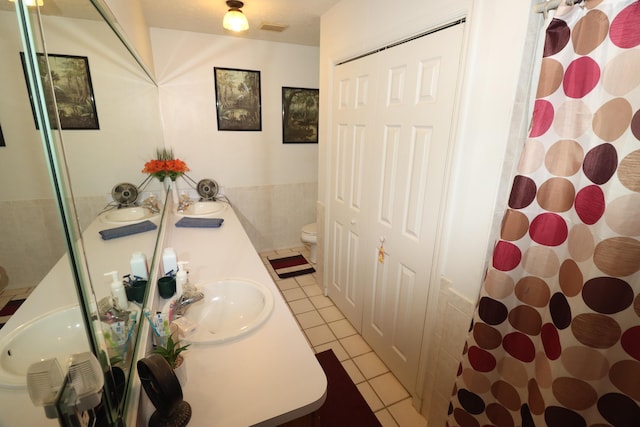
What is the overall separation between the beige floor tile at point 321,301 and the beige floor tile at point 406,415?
1.02 m

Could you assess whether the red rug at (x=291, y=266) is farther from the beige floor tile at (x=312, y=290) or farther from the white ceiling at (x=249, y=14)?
the white ceiling at (x=249, y=14)

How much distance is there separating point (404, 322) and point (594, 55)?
4.66 ft

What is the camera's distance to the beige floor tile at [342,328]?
2.22 metres

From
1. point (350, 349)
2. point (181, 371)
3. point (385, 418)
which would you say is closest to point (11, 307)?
point (181, 371)

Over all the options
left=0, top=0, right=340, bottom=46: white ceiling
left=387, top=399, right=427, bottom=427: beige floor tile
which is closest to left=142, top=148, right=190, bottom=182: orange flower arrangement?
left=0, top=0, right=340, bottom=46: white ceiling

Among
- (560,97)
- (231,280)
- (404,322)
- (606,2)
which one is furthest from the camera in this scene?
(404,322)

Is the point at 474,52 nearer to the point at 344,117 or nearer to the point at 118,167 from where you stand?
the point at 344,117

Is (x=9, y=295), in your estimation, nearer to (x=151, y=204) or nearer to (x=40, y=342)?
(x=40, y=342)

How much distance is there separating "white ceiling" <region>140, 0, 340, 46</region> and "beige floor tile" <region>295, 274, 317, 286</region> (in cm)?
233

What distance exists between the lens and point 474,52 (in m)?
1.10

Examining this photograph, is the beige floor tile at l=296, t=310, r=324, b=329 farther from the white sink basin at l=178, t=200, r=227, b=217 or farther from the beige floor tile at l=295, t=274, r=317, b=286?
the white sink basin at l=178, t=200, r=227, b=217

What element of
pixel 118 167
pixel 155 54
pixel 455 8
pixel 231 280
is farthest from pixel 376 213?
pixel 155 54

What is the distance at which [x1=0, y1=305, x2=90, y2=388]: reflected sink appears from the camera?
44 centimetres

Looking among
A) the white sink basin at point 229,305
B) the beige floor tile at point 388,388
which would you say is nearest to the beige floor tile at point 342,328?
the beige floor tile at point 388,388
